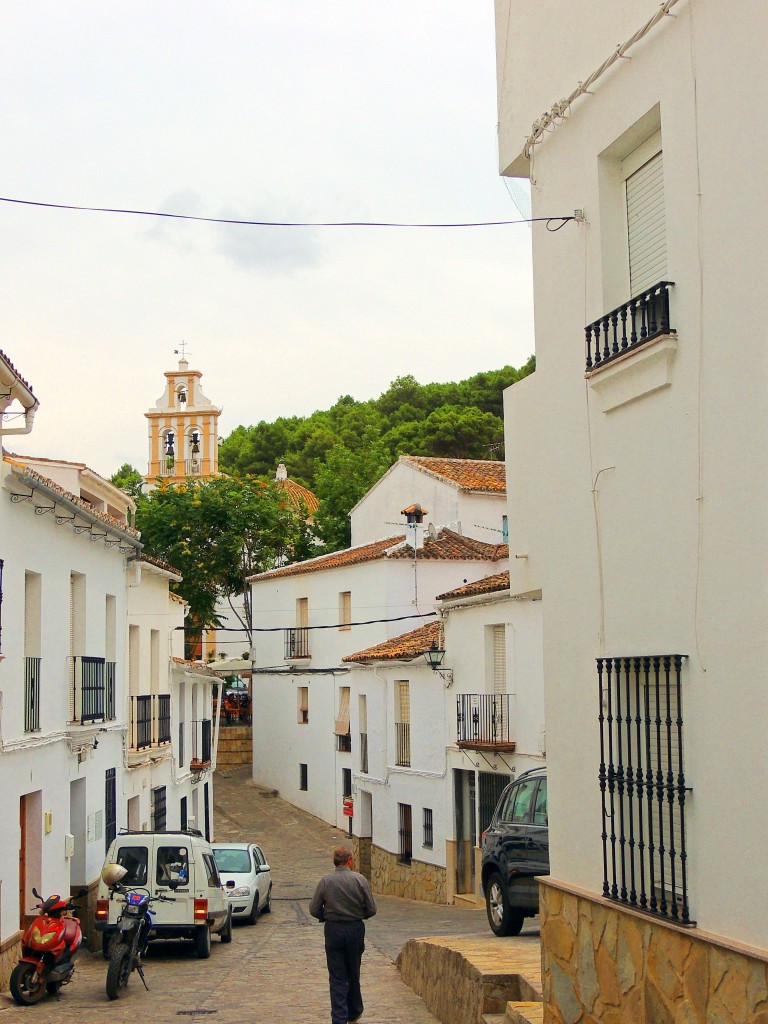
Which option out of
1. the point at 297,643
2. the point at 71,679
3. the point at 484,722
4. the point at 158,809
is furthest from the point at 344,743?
the point at 71,679

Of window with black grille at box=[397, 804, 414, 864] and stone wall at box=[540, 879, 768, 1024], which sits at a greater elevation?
stone wall at box=[540, 879, 768, 1024]

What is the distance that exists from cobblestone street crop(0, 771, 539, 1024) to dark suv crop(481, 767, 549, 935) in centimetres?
35

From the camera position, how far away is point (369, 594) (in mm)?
36188

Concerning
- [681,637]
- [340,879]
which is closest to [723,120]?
[681,637]

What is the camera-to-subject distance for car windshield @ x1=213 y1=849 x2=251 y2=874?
23734mm

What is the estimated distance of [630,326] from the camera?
26.0 feet

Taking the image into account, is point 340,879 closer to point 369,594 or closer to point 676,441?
point 676,441

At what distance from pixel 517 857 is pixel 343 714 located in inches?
885

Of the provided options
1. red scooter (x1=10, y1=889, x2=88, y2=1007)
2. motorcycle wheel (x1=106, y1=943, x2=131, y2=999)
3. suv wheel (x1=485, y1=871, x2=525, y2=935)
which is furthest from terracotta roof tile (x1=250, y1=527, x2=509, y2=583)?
red scooter (x1=10, y1=889, x2=88, y2=1007)

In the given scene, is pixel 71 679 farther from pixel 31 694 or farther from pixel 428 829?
pixel 428 829

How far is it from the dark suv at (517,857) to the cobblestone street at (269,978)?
35cm

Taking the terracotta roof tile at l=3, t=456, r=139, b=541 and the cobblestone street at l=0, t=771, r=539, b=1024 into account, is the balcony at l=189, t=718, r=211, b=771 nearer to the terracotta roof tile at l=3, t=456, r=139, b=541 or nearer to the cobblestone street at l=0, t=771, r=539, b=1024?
the cobblestone street at l=0, t=771, r=539, b=1024

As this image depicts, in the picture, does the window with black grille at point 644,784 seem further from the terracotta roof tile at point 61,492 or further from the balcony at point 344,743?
the balcony at point 344,743

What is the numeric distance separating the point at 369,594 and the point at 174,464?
2906 cm
